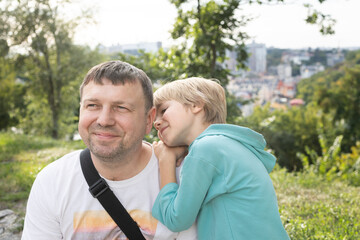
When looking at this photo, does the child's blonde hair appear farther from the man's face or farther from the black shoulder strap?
the black shoulder strap

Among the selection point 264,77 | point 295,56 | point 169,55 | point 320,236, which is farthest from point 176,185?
point 295,56

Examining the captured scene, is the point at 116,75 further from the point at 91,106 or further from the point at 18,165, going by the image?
the point at 18,165

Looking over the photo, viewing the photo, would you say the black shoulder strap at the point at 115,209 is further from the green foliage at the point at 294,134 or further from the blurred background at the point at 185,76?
the green foliage at the point at 294,134

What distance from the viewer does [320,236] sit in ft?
11.1

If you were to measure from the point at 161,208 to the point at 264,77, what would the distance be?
7375 centimetres

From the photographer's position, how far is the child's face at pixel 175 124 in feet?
7.47

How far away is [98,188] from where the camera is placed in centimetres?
187

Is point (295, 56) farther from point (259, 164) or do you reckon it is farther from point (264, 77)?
point (259, 164)

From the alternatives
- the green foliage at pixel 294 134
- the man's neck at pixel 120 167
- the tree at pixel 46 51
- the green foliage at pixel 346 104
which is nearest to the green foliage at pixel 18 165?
the man's neck at pixel 120 167

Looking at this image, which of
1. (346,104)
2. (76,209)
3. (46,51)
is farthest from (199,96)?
(346,104)

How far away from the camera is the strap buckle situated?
1865 mm

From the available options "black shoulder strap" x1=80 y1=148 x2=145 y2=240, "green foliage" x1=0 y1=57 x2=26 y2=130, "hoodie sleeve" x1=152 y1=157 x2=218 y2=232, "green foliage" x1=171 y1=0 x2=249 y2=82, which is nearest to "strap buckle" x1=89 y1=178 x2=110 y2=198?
"black shoulder strap" x1=80 y1=148 x2=145 y2=240

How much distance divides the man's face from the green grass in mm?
2296

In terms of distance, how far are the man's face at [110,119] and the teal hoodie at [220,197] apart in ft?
1.13
